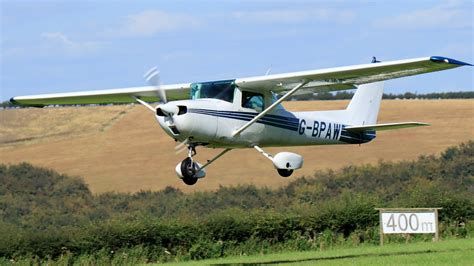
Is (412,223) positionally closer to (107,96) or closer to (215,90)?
(107,96)

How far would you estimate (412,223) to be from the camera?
1310 inches

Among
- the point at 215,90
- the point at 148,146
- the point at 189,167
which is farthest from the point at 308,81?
the point at 148,146

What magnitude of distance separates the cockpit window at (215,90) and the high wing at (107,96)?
5.35 feet

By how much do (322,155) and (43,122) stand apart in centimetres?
1670

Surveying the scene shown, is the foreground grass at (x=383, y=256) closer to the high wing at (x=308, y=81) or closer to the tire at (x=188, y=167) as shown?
the high wing at (x=308, y=81)

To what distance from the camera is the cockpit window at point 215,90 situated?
928 inches

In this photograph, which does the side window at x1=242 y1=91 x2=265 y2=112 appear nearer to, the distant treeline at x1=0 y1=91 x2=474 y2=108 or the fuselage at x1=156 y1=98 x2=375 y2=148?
the fuselage at x1=156 y1=98 x2=375 y2=148

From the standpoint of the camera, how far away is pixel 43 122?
63.3 meters

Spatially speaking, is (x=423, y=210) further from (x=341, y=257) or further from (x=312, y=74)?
(x=312, y=74)

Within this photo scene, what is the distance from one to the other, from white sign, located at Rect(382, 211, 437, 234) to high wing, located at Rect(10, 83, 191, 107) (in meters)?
9.55

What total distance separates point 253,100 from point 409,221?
10.8m

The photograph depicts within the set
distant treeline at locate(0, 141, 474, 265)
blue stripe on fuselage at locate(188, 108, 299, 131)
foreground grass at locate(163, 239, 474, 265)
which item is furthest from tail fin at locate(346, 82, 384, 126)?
distant treeline at locate(0, 141, 474, 265)

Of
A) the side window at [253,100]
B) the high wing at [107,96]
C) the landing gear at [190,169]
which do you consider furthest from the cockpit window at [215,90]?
the high wing at [107,96]

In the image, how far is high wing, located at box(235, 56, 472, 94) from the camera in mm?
22828
